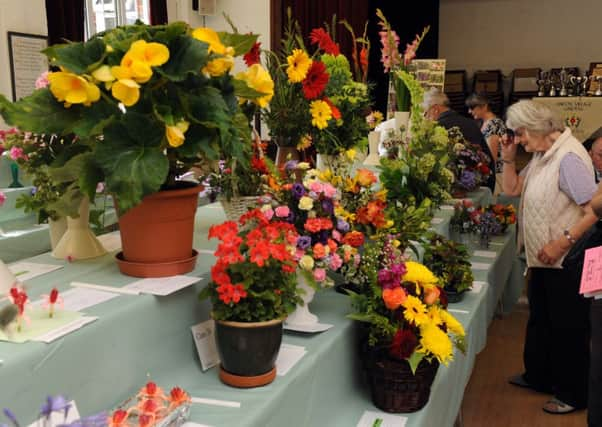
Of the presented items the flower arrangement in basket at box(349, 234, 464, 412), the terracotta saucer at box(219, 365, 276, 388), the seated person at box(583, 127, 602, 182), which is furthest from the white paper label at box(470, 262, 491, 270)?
the terracotta saucer at box(219, 365, 276, 388)

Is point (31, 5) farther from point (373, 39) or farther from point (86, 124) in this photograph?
point (373, 39)

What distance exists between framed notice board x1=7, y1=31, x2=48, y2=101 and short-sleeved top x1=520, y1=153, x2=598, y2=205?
10.9 feet

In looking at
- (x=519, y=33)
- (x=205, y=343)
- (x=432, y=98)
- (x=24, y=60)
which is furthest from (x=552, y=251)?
(x=519, y=33)

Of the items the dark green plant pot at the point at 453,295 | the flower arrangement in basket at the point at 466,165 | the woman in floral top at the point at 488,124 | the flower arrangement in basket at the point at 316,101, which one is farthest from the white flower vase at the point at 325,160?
the woman in floral top at the point at 488,124

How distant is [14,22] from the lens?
4.23 metres

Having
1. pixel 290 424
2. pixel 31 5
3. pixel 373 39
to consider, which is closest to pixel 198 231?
pixel 290 424

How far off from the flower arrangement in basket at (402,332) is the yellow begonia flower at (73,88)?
0.86m

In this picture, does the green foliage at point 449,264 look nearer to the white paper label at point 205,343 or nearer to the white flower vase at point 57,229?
the white paper label at point 205,343

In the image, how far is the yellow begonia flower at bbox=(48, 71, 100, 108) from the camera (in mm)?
1118

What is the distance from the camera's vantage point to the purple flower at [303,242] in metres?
1.42

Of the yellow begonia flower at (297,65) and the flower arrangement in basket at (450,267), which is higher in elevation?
the yellow begonia flower at (297,65)

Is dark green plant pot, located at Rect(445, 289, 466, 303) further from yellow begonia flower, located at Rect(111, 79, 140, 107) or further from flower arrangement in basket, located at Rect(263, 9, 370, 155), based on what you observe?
yellow begonia flower, located at Rect(111, 79, 140, 107)

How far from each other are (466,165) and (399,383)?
88.8 inches

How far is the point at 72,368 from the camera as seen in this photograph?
1091 millimetres
